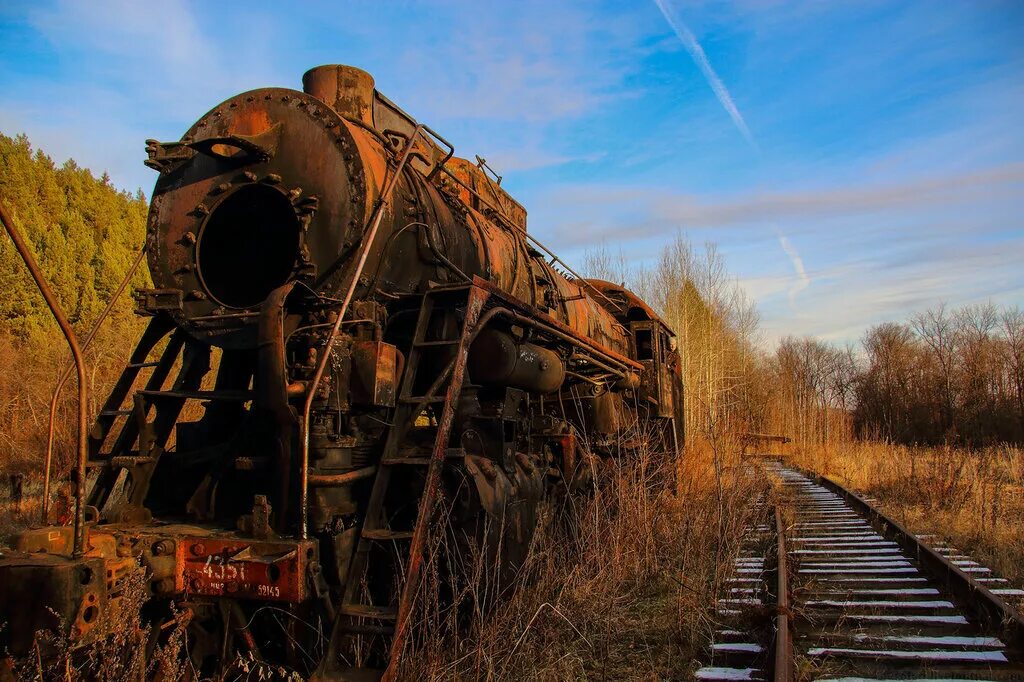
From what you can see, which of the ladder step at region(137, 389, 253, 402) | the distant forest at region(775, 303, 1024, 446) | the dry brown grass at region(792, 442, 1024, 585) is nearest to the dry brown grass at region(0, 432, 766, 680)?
the ladder step at region(137, 389, 253, 402)

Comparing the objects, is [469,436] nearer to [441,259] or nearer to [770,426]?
[441,259]

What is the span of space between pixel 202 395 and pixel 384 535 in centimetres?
153

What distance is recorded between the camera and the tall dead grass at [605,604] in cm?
419

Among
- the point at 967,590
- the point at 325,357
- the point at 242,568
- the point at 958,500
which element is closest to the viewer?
the point at 242,568

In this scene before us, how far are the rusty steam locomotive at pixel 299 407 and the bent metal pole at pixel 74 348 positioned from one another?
0.18 feet

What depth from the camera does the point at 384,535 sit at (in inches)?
160

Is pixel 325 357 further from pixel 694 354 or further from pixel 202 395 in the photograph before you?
pixel 694 354

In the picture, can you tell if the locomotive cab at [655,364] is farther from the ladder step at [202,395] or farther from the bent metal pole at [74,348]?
the bent metal pole at [74,348]

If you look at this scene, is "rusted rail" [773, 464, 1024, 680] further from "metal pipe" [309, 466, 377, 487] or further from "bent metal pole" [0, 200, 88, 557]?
"bent metal pole" [0, 200, 88, 557]

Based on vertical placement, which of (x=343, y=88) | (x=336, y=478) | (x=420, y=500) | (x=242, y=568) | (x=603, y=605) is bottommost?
(x=603, y=605)

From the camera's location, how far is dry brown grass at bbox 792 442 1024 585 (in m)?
8.12

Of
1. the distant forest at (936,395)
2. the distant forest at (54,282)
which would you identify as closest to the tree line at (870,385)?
the distant forest at (936,395)

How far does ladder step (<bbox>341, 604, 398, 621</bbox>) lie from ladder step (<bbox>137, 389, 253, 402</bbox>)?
1.50 m

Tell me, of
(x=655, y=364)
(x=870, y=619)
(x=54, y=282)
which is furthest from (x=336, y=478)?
(x=54, y=282)
